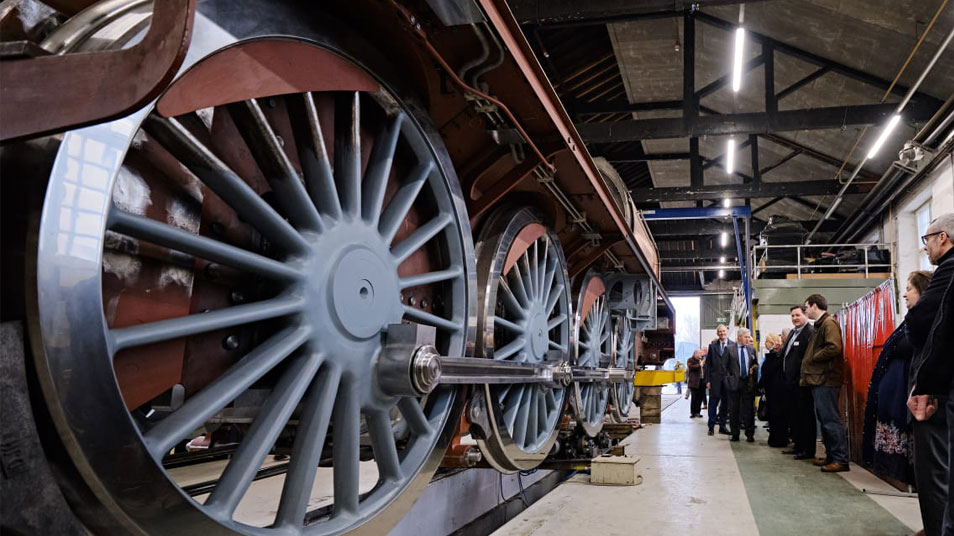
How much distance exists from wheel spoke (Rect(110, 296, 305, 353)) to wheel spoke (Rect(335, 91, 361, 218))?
416 millimetres

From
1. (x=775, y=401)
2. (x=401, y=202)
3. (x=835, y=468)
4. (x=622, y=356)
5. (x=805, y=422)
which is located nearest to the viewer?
(x=401, y=202)

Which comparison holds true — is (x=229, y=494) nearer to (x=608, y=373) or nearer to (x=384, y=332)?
(x=384, y=332)

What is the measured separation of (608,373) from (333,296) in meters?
4.26

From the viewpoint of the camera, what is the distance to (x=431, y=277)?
2502 mm

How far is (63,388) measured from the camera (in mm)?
1152

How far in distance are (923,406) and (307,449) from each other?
9.80 feet

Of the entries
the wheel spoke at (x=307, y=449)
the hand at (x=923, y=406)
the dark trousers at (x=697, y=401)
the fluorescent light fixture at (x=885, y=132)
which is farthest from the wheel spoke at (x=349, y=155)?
the dark trousers at (x=697, y=401)

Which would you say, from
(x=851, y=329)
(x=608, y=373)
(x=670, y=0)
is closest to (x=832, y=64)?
(x=670, y=0)

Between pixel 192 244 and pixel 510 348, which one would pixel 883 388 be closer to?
pixel 510 348

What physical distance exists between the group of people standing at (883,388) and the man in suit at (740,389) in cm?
1

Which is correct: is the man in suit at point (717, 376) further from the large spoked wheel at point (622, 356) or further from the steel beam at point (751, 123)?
the steel beam at point (751, 123)

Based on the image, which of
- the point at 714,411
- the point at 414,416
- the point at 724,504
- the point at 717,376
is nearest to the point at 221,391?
the point at 414,416

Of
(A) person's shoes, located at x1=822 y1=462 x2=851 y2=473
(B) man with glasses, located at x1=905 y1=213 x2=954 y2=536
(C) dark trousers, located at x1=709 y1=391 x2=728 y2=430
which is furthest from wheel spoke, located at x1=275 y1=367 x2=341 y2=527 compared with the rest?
(C) dark trousers, located at x1=709 y1=391 x2=728 y2=430

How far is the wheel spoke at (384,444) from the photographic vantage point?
85.4 inches
